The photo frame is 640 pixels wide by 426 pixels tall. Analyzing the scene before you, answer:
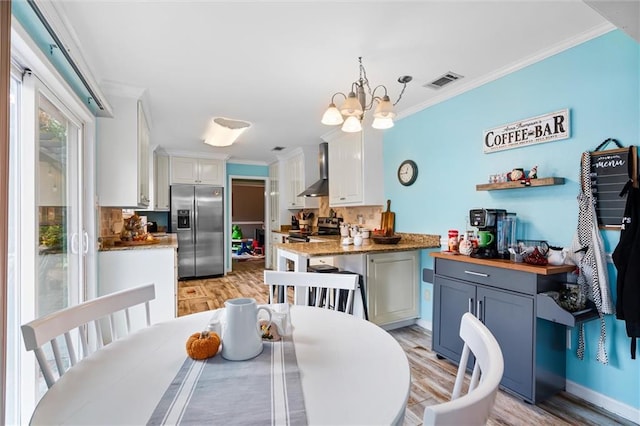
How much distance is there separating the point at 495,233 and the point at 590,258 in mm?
590

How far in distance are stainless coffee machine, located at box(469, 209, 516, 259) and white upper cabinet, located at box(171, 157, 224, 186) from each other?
15.8ft

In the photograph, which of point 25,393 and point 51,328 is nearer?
point 51,328

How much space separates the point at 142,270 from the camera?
281 centimetres

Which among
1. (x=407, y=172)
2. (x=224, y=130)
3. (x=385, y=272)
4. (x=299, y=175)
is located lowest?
(x=385, y=272)

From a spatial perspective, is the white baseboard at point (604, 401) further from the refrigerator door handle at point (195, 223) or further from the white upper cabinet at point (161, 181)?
the white upper cabinet at point (161, 181)

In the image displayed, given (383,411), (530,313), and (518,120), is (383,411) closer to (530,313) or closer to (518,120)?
(530,313)

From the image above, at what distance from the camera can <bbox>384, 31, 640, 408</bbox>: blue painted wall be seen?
6.00ft

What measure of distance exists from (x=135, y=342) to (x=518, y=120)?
2.81 m

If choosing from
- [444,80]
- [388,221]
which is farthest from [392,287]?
[444,80]

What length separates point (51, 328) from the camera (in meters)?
0.95

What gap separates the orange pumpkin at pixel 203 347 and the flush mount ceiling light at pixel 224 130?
3239mm

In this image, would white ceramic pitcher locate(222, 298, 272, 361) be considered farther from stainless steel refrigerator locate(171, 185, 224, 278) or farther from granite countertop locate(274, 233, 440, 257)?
stainless steel refrigerator locate(171, 185, 224, 278)

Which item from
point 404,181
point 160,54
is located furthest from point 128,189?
point 404,181

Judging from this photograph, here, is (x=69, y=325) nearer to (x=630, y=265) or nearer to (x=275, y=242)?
(x=630, y=265)
